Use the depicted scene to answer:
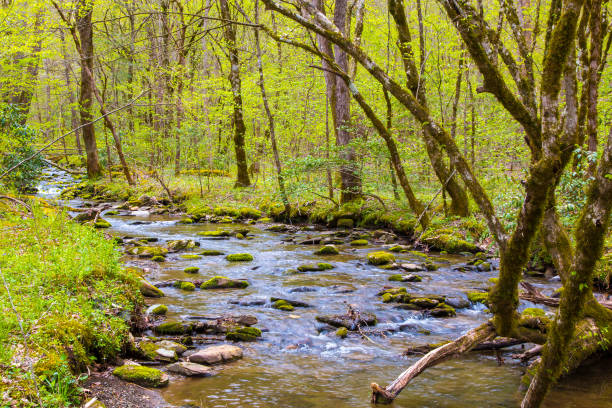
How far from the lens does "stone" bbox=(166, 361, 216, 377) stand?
14.4 ft

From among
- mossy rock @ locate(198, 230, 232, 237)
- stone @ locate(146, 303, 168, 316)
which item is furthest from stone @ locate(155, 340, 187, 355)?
mossy rock @ locate(198, 230, 232, 237)

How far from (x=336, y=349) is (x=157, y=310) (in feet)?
9.01

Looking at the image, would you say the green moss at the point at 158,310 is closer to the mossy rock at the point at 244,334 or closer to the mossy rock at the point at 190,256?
the mossy rock at the point at 244,334

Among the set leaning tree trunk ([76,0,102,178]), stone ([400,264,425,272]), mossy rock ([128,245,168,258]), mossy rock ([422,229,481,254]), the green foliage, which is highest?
leaning tree trunk ([76,0,102,178])

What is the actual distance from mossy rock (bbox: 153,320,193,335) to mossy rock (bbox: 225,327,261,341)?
0.55m

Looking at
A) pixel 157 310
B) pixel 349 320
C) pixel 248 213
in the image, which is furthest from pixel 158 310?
pixel 248 213

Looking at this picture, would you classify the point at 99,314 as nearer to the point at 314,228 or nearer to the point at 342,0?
the point at 314,228

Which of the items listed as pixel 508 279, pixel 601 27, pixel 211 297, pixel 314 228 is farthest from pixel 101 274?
pixel 314 228

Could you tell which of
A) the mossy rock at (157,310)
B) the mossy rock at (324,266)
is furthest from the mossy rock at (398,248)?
the mossy rock at (157,310)

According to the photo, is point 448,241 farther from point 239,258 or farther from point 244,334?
point 244,334

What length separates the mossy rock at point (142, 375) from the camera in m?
3.89

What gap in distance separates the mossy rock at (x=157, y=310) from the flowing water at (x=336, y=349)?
0.38 feet

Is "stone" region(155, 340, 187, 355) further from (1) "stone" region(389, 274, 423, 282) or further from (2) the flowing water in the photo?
(1) "stone" region(389, 274, 423, 282)

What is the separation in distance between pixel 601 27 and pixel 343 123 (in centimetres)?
793
